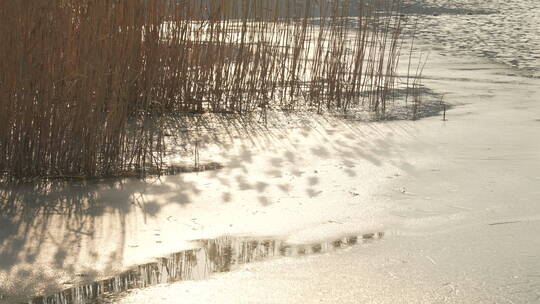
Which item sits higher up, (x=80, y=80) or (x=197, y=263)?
(x=80, y=80)

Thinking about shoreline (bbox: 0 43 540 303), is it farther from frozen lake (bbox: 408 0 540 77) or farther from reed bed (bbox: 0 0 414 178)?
frozen lake (bbox: 408 0 540 77)

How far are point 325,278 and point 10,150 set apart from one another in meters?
1.17

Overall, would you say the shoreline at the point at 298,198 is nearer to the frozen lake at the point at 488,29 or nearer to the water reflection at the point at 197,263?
the water reflection at the point at 197,263

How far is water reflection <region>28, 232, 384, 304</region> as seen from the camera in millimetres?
1940

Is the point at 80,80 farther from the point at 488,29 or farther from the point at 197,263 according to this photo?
the point at 488,29

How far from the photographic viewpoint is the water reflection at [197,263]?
1.94m

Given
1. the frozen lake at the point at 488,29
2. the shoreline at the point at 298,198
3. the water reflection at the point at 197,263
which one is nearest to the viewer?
the water reflection at the point at 197,263

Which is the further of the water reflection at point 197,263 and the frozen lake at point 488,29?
the frozen lake at point 488,29

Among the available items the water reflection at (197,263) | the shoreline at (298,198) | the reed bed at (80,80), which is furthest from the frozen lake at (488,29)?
the water reflection at (197,263)

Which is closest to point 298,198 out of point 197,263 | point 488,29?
point 197,263

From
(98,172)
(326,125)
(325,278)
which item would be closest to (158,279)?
(325,278)

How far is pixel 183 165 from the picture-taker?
121 inches

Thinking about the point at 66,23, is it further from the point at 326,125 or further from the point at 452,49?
the point at 452,49

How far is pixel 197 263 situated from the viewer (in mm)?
2152
